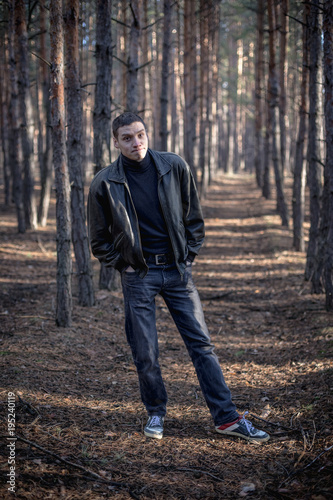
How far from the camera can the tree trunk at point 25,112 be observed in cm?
1105

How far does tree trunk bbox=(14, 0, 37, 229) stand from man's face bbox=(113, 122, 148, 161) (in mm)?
8225

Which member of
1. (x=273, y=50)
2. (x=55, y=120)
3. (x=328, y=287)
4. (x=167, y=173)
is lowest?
(x=328, y=287)

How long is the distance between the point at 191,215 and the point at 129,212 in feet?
1.85

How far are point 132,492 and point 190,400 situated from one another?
1.59 metres

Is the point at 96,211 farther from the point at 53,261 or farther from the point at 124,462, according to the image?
the point at 53,261

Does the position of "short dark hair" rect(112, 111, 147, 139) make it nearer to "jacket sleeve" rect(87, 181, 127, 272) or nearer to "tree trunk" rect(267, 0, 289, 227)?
"jacket sleeve" rect(87, 181, 127, 272)

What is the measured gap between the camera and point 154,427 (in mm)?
3809

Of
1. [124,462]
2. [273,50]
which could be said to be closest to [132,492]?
[124,462]

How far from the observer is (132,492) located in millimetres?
3096

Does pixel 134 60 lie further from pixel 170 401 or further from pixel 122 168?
pixel 170 401

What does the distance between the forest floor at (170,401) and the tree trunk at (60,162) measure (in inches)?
24.2

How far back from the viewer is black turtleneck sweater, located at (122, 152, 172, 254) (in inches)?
143

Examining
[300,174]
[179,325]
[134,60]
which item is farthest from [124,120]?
[300,174]

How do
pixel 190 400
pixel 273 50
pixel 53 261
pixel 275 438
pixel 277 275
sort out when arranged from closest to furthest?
pixel 275 438 → pixel 190 400 → pixel 277 275 → pixel 53 261 → pixel 273 50
